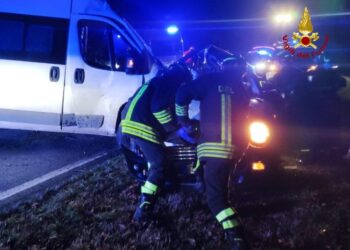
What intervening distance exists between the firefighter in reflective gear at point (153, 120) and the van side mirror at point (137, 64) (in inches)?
83.7

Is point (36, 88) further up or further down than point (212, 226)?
further up

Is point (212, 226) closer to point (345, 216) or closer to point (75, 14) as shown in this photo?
point (345, 216)

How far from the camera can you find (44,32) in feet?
21.2

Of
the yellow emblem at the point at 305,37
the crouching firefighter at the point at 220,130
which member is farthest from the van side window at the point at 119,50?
the yellow emblem at the point at 305,37

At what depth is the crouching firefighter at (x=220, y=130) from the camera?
3.63m

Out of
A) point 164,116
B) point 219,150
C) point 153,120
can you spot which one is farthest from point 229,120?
point 153,120

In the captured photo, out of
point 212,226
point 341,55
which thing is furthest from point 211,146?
point 341,55

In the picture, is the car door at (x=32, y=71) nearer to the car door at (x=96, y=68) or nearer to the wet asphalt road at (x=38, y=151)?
the car door at (x=96, y=68)

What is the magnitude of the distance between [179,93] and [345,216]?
2.25 m

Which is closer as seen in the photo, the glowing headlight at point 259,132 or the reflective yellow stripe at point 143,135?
the reflective yellow stripe at point 143,135

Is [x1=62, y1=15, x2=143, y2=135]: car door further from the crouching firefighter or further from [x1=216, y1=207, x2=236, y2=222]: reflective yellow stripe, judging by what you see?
[x1=216, y1=207, x2=236, y2=222]: reflective yellow stripe

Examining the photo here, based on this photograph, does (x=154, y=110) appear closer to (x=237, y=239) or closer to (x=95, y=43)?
(x=237, y=239)

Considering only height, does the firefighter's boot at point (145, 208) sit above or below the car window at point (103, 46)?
below

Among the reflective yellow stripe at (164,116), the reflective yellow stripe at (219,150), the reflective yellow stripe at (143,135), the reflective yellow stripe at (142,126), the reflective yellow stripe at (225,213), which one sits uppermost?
the reflective yellow stripe at (164,116)
